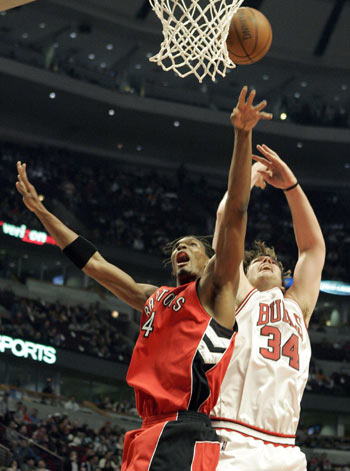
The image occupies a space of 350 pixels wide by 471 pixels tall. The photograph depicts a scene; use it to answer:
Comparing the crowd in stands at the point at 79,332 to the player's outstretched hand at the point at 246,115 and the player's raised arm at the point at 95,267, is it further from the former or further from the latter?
the player's outstretched hand at the point at 246,115

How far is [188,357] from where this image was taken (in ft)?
10.6

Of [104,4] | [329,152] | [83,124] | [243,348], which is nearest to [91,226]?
[83,124]

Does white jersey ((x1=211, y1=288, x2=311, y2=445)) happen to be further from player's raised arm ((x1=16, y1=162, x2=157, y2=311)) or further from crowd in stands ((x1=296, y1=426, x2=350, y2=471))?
crowd in stands ((x1=296, y1=426, x2=350, y2=471))

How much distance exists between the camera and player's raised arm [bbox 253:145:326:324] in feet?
13.8

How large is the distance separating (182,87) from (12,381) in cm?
1142

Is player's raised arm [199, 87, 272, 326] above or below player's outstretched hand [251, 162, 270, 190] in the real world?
below

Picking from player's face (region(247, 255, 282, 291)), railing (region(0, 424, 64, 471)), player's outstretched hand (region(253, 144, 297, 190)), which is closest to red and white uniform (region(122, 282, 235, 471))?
player's face (region(247, 255, 282, 291))

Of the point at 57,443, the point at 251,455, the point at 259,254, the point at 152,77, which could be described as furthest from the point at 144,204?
the point at 251,455

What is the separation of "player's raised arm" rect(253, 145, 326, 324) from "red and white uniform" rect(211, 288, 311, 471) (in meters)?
0.35

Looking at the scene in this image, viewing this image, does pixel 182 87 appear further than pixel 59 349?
Yes

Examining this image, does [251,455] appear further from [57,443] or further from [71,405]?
[71,405]

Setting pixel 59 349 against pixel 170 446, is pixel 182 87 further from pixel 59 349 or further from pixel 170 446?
pixel 170 446

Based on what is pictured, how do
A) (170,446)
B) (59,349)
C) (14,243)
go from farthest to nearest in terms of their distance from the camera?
(14,243)
(59,349)
(170,446)

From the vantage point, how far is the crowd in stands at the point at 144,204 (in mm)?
23859
